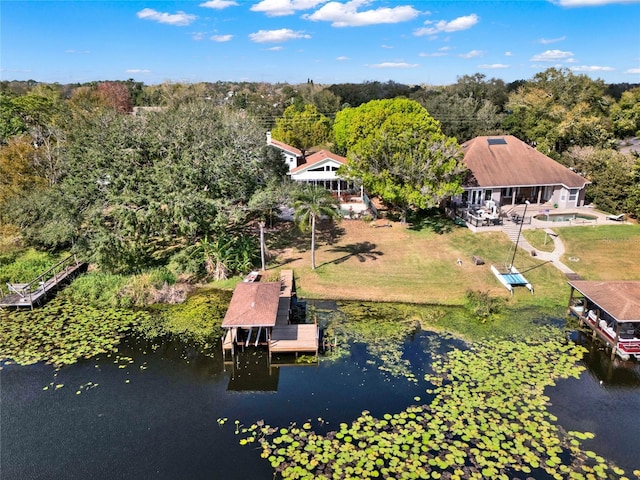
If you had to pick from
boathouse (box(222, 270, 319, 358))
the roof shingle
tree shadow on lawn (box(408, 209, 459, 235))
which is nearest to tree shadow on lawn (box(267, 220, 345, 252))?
tree shadow on lawn (box(408, 209, 459, 235))

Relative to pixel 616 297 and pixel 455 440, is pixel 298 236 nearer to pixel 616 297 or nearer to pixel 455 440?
pixel 616 297

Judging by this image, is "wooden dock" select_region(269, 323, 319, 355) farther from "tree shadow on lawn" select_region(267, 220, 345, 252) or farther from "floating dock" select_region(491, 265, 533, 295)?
"floating dock" select_region(491, 265, 533, 295)

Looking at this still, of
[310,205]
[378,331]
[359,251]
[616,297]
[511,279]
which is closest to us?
[616,297]

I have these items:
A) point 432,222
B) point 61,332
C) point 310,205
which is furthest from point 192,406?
point 432,222

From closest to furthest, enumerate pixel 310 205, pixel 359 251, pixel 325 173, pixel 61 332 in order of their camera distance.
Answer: pixel 61 332
pixel 310 205
pixel 359 251
pixel 325 173

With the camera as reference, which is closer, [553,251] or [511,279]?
[511,279]

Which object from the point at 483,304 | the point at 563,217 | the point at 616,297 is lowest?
the point at 483,304

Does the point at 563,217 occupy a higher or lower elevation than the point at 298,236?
higher
